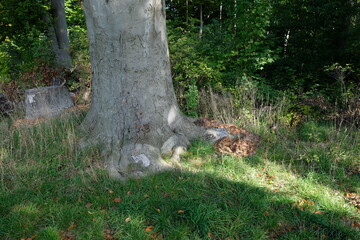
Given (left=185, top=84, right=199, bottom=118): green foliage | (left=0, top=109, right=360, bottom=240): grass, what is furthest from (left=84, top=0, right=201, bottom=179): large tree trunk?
(left=185, top=84, right=199, bottom=118): green foliage

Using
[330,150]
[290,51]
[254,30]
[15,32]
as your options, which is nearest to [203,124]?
[330,150]

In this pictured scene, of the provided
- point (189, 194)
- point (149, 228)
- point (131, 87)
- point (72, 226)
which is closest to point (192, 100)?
point (131, 87)

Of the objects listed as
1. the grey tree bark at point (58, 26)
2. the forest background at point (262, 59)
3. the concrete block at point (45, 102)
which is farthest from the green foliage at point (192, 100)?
the grey tree bark at point (58, 26)

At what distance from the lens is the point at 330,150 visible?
443 centimetres

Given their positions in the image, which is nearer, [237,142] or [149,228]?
[149,228]

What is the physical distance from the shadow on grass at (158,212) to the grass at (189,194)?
0.4 inches

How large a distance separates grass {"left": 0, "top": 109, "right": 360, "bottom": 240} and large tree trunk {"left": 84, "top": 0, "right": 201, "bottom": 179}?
34cm

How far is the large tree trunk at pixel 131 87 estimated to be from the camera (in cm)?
406

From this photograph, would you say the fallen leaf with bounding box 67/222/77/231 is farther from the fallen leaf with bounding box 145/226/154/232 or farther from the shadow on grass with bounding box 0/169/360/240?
the fallen leaf with bounding box 145/226/154/232

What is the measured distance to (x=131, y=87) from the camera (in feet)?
14.1

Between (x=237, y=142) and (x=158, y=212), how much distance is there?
215 cm

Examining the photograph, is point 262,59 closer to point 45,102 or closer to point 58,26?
point 45,102

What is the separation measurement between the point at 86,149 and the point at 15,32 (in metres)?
9.21

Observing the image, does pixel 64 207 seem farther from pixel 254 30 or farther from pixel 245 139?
pixel 254 30
